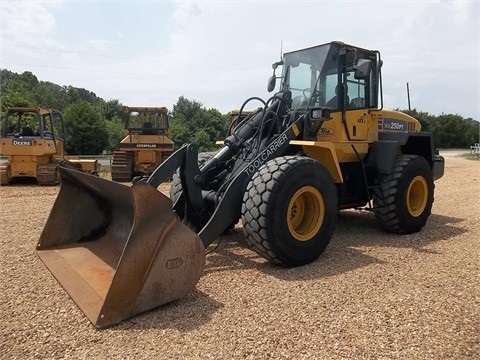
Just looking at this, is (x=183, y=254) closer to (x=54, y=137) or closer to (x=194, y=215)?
(x=194, y=215)

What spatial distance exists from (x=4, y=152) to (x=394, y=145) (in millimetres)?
12019

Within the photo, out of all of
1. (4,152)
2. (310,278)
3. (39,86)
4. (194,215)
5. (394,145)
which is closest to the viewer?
(310,278)

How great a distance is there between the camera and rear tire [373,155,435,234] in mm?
6109

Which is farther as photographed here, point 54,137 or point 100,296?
point 54,137

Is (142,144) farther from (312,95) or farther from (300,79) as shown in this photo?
(312,95)

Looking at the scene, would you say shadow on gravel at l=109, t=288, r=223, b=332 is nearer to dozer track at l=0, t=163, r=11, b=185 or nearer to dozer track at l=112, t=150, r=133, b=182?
dozer track at l=112, t=150, r=133, b=182

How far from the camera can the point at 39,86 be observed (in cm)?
6581

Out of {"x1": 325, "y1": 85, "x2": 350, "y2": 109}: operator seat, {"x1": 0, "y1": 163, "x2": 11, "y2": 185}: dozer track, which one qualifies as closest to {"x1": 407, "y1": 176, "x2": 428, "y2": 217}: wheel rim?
{"x1": 325, "y1": 85, "x2": 350, "y2": 109}: operator seat

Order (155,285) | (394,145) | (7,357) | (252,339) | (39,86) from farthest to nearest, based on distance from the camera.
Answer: (39,86) < (394,145) < (155,285) < (252,339) < (7,357)

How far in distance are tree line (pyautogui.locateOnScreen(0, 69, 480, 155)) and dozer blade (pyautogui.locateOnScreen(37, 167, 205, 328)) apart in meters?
28.9

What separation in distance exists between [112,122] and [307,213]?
48406mm

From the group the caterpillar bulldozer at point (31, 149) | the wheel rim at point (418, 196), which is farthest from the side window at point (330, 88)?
the caterpillar bulldozer at point (31, 149)

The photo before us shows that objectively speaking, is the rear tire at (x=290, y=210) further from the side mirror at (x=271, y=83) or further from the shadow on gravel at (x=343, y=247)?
the side mirror at (x=271, y=83)

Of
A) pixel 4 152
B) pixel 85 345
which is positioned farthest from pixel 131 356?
pixel 4 152
